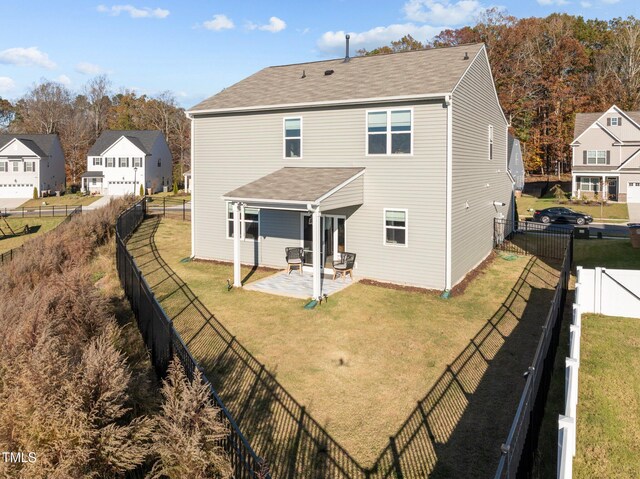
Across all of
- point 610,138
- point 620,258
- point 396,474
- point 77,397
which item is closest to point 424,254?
point 620,258

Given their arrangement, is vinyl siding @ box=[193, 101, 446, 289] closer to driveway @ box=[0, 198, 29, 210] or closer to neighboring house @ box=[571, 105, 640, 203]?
neighboring house @ box=[571, 105, 640, 203]

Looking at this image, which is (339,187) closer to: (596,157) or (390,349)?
(390,349)

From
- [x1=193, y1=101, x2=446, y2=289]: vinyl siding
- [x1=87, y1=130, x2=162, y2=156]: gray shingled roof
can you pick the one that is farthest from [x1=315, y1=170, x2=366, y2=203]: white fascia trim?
[x1=87, y1=130, x2=162, y2=156]: gray shingled roof

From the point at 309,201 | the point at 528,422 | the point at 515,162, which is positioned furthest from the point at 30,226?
the point at 515,162

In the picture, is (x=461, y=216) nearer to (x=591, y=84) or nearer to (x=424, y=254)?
(x=424, y=254)

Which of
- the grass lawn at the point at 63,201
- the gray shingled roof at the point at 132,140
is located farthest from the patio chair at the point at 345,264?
the gray shingled roof at the point at 132,140

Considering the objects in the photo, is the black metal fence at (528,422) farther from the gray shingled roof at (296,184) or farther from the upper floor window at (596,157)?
the upper floor window at (596,157)

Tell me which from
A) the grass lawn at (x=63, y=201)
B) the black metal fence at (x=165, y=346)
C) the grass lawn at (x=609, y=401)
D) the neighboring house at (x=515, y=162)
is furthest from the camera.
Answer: the grass lawn at (x=63, y=201)
